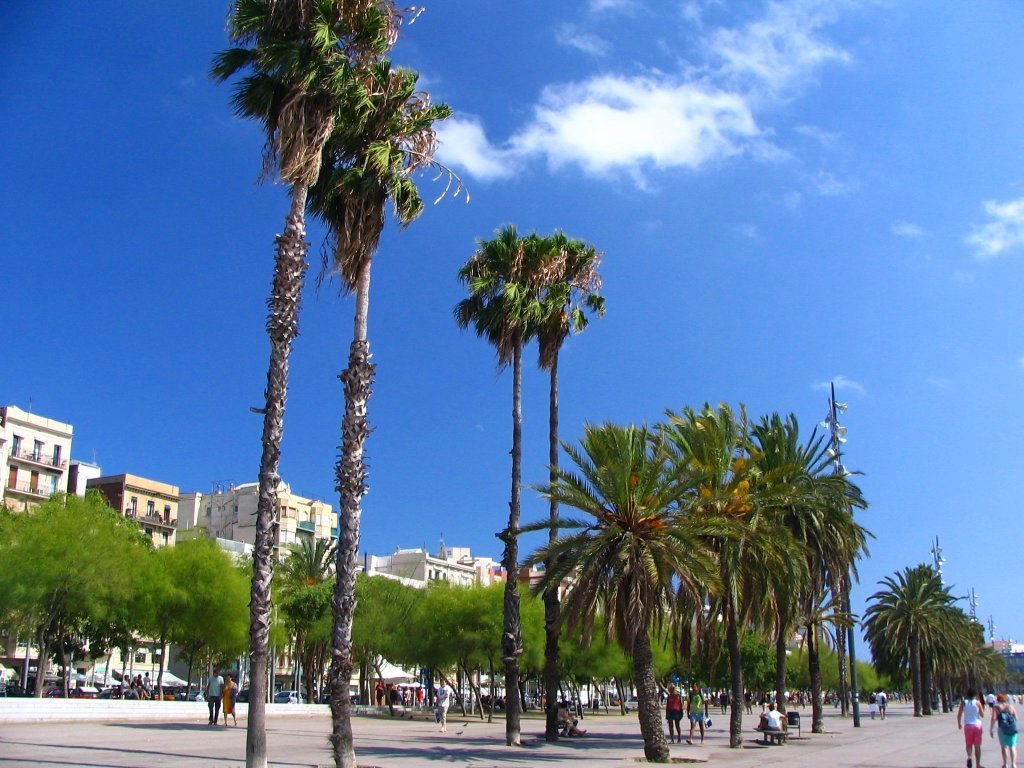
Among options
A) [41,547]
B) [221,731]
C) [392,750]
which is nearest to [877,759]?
[392,750]

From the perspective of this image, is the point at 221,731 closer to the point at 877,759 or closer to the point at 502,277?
the point at 502,277

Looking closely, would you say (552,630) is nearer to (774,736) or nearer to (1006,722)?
(774,736)

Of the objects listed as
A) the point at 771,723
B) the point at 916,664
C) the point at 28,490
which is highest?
the point at 28,490

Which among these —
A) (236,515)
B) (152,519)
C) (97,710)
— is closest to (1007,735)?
(97,710)

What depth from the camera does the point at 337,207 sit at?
66.5 feet

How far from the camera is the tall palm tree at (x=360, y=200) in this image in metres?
18.2

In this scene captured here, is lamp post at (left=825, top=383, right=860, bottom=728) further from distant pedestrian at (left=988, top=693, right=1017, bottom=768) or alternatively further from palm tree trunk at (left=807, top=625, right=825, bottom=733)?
distant pedestrian at (left=988, top=693, right=1017, bottom=768)

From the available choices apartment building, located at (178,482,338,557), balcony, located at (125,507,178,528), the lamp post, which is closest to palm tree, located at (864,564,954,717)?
the lamp post

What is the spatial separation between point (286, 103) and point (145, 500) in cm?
7912

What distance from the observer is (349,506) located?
18234 mm

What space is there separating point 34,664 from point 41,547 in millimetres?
41053

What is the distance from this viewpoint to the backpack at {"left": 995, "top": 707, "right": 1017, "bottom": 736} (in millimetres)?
18781

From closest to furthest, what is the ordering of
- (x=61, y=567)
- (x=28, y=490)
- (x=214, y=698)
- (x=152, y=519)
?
(x=214, y=698) < (x=61, y=567) < (x=28, y=490) < (x=152, y=519)

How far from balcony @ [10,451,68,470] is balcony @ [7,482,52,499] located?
178 centimetres
